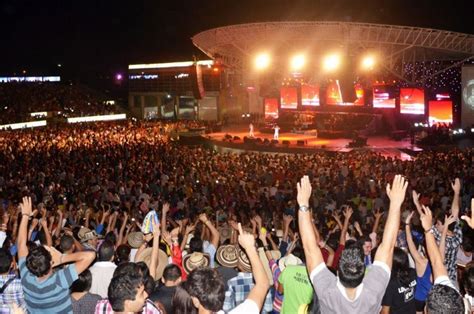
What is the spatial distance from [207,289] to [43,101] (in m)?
45.7

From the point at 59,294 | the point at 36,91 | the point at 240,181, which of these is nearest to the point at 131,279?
the point at 59,294

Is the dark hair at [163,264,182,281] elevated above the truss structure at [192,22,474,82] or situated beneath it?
situated beneath

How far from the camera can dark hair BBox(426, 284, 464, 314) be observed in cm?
269

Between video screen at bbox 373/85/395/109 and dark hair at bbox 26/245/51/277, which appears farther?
video screen at bbox 373/85/395/109

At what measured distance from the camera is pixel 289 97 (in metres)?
34.9

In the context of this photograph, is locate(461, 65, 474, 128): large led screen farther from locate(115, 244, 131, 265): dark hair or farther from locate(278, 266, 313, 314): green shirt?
locate(278, 266, 313, 314): green shirt

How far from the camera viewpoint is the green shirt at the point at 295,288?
404 cm

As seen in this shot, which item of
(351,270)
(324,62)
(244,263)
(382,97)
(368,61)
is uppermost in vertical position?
(324,62)

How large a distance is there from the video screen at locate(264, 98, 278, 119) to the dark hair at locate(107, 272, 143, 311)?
33.9m

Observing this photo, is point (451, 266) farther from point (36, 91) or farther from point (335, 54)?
point (36, 91)

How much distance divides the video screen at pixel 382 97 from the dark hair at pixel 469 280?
27.6 metres

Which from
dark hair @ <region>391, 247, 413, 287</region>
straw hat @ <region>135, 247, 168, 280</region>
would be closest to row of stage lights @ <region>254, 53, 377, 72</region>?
straw hat @ <region>135, 247, 168, 280</region>

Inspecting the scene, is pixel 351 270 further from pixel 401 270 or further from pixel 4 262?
pixel 4 262

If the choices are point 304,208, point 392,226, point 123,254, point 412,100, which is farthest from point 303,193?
point 412,100
